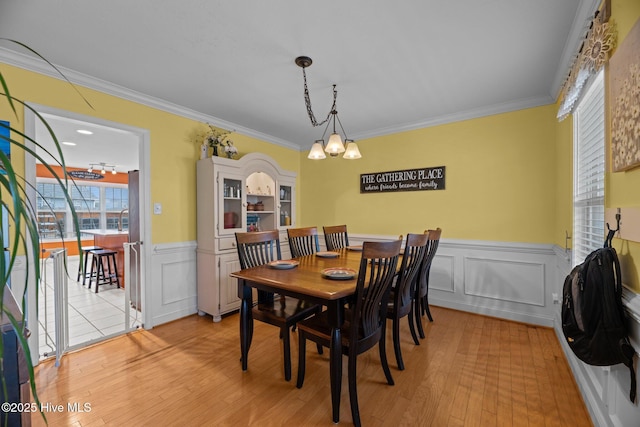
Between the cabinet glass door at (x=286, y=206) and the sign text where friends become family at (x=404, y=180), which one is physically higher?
the sign text where friends become family at (x=404, y=180)

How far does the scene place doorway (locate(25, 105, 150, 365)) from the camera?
2418mm

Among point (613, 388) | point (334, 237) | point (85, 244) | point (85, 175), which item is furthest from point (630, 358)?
point (85, 175)

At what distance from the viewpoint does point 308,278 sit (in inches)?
83.0

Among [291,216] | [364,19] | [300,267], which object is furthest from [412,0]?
[291,216]

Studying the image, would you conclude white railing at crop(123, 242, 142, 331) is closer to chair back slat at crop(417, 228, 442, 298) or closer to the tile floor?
the tile floor

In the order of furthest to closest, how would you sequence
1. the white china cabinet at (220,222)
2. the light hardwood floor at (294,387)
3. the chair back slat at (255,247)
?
the white china cabinet at (220,222), the chair back slat at (255,247), the light hardwood floor at (294,387)

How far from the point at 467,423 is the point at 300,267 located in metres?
1.47

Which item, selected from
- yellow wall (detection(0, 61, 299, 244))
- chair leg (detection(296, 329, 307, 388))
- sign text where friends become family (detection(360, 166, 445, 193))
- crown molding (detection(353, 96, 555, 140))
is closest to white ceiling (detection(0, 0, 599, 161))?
crown molding (detection(353, 96, 555, 140))

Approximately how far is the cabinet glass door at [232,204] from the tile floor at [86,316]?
131 cm

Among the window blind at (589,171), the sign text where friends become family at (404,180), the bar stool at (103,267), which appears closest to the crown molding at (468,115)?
the sign text where friends become family at (404,180)

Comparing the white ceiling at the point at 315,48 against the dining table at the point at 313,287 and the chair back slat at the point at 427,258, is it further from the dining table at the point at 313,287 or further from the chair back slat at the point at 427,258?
the dining table at the point at 313,287

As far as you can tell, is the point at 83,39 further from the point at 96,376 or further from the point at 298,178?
the point at 298,178

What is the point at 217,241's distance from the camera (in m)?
3.32

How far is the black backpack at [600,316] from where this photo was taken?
136cm
